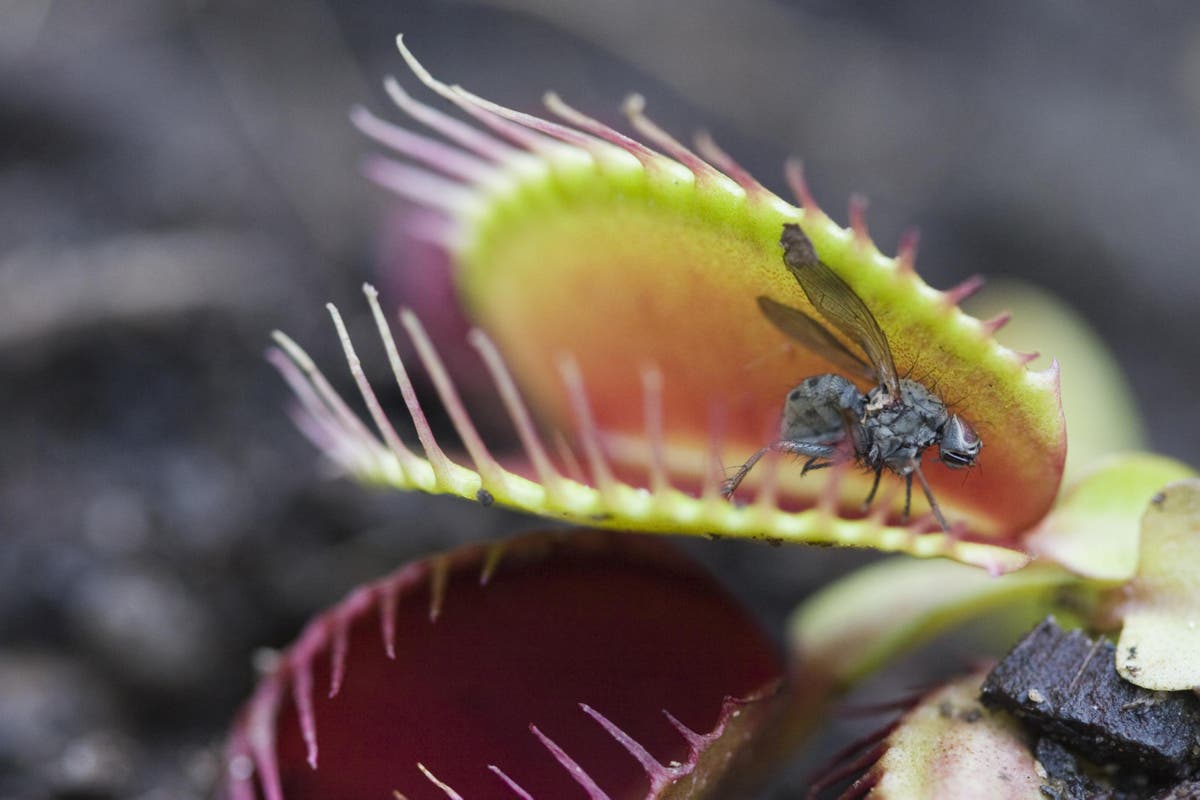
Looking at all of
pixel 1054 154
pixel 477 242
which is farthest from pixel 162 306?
pixel 1054 154

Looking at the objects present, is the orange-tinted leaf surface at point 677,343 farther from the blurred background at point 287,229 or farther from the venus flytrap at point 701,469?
the blurred background at point 287,229

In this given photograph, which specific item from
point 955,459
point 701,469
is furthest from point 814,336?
point 701,469

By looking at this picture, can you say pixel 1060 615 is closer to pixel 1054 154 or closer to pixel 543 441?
pixel 543 441

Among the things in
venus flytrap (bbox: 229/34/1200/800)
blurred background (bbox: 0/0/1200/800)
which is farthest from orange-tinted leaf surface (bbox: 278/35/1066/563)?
blurred background (bbox: 0/0/1200/800)

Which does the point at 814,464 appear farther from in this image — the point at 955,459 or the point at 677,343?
the point at 677,343

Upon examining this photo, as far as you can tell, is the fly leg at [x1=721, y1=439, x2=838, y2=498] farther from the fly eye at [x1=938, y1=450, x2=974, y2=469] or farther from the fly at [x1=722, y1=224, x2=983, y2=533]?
the fly eye at [x1=938, y1=450, x2=974, y2=469]
